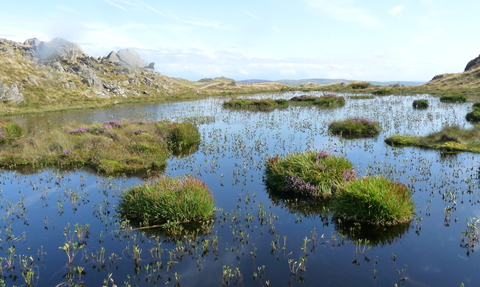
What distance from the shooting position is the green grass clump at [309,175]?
48.2 feet

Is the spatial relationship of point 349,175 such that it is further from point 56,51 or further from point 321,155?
point 56,51

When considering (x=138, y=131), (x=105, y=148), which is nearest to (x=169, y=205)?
(x=105, y=148)

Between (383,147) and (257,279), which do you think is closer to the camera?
(257,279)

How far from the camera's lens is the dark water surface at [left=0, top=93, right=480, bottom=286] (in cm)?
894

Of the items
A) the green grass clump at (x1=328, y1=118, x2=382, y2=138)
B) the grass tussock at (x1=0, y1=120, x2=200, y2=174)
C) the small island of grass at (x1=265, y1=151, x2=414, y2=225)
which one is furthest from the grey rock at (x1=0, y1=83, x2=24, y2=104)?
the small island of grass at (x1=265, y1=151, x2=414, y2=225)

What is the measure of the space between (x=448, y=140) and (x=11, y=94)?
6169 centimetres

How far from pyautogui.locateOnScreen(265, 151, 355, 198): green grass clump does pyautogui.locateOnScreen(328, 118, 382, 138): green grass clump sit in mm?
14701

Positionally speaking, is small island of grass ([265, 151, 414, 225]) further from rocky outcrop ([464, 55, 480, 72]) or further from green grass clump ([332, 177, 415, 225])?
rocky outcrop ([464, 55, 480, 72])

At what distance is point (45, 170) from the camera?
1977 cm

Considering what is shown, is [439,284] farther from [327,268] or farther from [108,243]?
[108,243]

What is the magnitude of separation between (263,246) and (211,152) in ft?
45.4

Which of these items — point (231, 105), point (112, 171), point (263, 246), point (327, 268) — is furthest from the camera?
point (231, 105)

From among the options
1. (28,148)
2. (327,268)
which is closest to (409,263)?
(327,268)

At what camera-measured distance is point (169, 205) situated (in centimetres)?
1234
